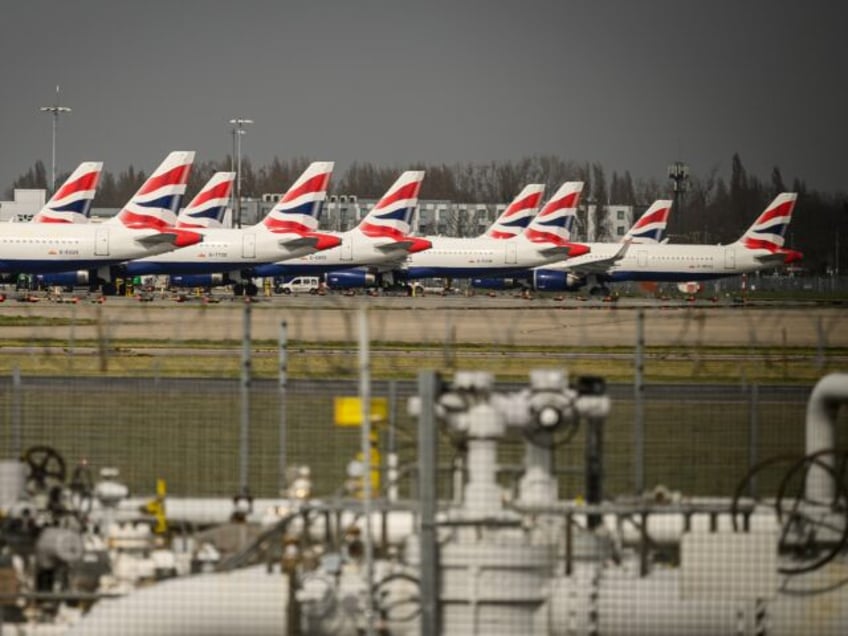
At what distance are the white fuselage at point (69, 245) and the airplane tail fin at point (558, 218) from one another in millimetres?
33445

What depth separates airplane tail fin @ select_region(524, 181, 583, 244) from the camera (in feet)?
395

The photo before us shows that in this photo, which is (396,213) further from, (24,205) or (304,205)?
(24,205)

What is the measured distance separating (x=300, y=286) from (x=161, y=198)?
36.1 metres

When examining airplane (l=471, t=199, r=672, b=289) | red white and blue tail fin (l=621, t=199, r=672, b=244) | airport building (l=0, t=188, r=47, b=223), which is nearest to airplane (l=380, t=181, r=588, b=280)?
airplane (l=471, t=199, r=672, b=289)

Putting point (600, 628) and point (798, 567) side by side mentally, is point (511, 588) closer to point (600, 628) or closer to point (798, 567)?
point (600, 628)

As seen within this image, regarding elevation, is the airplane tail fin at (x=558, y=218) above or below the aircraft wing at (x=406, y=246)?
above

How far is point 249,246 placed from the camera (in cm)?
10475

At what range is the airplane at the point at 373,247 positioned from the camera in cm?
11188

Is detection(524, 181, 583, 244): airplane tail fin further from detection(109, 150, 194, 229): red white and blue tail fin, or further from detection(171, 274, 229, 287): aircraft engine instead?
detection(109, 150, 194, 229): red white and blue tail fin

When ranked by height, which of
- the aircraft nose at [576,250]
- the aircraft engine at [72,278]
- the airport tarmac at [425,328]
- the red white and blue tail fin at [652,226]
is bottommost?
the airport tarmac at [425,328]

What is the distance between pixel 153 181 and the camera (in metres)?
101

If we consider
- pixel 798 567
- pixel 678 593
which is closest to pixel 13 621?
pixel 678 593

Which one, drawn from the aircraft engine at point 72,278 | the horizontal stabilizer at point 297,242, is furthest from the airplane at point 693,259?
the aircraft engine at point 72,278

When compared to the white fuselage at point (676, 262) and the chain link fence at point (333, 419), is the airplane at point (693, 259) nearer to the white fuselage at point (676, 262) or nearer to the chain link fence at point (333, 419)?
the white fuselage at point (676, 262)
